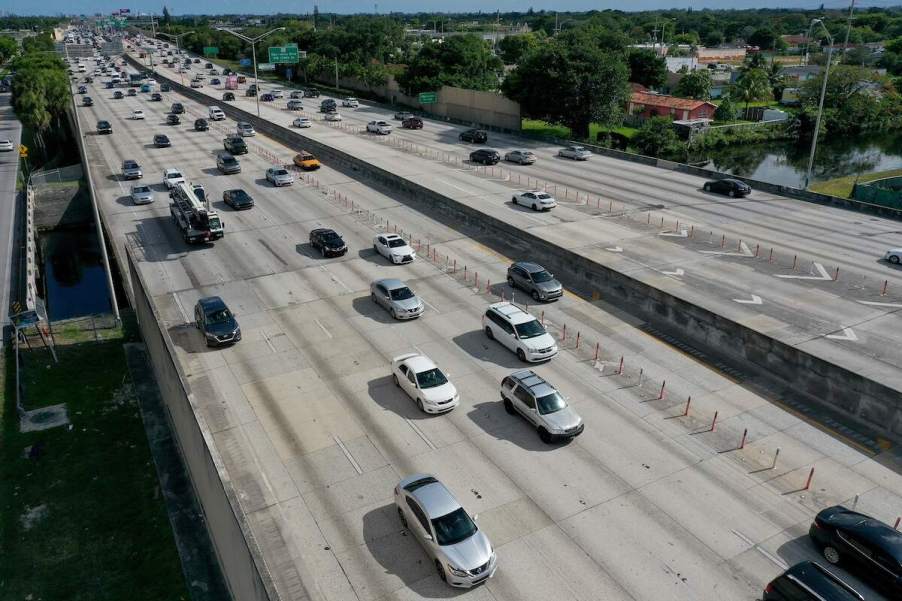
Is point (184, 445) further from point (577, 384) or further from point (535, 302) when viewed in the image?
Result: point (535, 302)

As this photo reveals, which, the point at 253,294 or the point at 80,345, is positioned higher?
the point at 253,294

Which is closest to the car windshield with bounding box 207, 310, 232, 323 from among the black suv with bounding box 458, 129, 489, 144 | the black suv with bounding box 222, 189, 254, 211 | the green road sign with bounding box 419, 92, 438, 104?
the black suv with bounding box 222, 189, 254, 211

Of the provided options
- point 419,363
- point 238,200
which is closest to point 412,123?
point 238,200

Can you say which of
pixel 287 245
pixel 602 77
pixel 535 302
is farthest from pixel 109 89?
pixel 535 302

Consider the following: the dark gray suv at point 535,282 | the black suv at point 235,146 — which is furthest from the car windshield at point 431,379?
the black suv at point 235,146

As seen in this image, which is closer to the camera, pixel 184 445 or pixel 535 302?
pixel 184 445

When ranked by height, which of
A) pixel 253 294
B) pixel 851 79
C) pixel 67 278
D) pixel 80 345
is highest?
pixel 851 79
